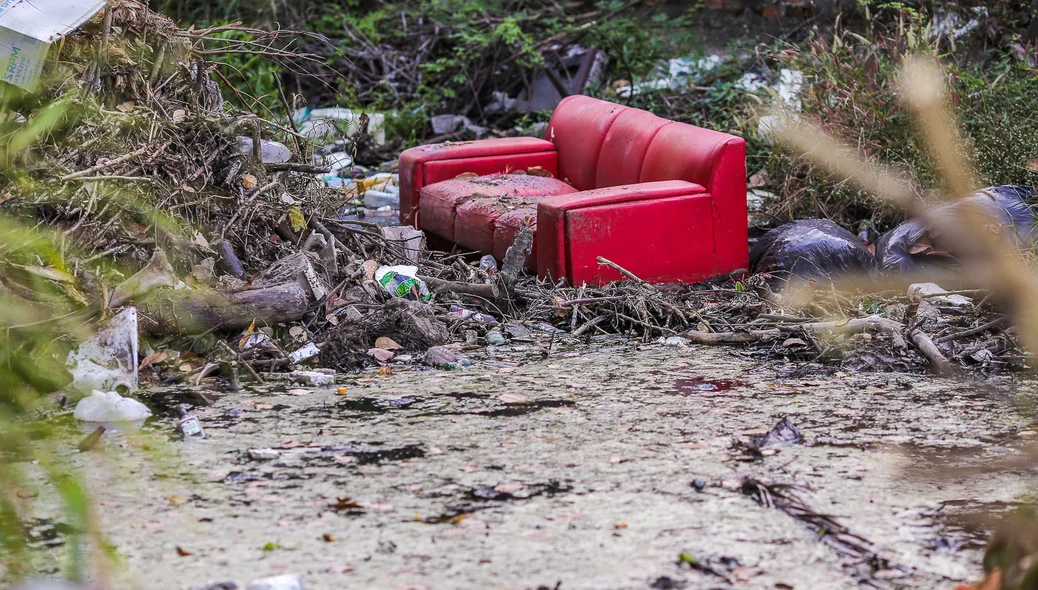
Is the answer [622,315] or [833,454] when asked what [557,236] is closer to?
[622,315]

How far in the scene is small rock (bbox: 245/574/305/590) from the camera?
2.15m

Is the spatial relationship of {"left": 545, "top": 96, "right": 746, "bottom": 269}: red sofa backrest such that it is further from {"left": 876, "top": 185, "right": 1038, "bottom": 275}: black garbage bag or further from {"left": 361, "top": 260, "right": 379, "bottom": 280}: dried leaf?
{"left": 361, "top": 260, "right": 379, "bottom": 280}: dried leaf

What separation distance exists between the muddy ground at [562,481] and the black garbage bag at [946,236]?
55.4 inches

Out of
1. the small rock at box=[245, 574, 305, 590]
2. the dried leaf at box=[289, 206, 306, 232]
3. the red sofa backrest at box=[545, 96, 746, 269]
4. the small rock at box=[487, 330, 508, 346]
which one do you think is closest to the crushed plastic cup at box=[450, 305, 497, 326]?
the small rock at box=[487, 330, 508, 346]

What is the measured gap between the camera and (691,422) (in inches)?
129

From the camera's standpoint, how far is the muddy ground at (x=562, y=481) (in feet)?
7.57

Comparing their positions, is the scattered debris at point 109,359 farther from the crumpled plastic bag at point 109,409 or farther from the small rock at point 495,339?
the small rock at point 495,339

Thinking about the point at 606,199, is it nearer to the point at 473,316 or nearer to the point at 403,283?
the point at 473,316

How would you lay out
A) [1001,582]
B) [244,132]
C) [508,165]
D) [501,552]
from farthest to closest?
[508,165] → [244,132] → [501,552] → [1001,582]

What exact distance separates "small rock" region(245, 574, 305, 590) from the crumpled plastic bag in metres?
1.36

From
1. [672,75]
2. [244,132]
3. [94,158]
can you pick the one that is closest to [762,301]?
[244,132]

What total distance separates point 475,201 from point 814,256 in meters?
1.86

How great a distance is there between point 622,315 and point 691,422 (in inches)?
51.4

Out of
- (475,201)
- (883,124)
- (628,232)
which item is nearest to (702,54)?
(883,124)
